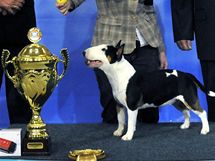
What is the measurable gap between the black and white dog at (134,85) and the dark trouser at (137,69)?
1.16 feet

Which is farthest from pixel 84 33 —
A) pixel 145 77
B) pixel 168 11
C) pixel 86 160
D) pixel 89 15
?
pixel 86 160

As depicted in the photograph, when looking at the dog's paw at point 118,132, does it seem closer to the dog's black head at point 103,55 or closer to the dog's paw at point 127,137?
the dog's paw at point 127,137

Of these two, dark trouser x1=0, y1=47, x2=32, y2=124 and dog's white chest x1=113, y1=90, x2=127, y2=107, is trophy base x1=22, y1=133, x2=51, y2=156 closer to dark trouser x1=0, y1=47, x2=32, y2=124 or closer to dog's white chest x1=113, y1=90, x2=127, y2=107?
dog's white chest x1=113, y1=90, x2=127, y2=107

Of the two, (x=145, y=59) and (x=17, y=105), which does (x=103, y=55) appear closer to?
(x=145, y=59)

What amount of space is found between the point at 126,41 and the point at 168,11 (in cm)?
64

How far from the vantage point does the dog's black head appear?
181 centimetres

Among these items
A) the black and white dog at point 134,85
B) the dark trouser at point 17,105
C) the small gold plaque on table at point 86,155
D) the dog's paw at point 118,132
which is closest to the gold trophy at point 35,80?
the small gold plaque on table at point 86,155

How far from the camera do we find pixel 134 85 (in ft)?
6.06

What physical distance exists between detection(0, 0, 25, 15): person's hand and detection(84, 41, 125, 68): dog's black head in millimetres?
564

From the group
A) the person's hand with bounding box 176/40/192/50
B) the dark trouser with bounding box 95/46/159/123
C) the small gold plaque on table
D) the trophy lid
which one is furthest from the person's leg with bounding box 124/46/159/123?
the small gold plaque on table

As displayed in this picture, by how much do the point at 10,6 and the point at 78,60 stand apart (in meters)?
0.71

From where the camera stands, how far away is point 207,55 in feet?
7.36

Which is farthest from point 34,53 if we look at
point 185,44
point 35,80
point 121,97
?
point 185,44

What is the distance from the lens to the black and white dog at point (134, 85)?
1.82 metres
